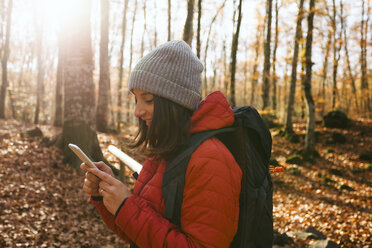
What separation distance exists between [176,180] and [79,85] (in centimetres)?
680

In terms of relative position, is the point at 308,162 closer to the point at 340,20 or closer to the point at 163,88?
the point at 163,88

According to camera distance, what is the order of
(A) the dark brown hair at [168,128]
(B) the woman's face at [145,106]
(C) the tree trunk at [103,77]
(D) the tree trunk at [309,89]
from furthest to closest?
(C) the tree trunk at [103,77], (D) the tree trunk at [309,89], (B) the woman's face at [145,106], (A) the dark brown hair at [168,128]

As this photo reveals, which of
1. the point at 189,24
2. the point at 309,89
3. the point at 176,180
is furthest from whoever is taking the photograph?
the point at 309,89

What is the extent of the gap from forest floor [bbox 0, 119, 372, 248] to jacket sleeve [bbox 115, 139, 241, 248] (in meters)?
4.35

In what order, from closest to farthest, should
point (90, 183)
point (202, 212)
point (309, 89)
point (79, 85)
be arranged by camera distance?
point (202, 212) < point (90, 183) < point (79, 85) < point (309, 89)

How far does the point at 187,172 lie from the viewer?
1404 mm

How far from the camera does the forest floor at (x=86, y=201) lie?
17.1ft

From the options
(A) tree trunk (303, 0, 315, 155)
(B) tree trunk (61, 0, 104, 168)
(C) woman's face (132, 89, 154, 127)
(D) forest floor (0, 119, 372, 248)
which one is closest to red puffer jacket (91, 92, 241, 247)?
(C) woman's face (132, 89, 154, 127)

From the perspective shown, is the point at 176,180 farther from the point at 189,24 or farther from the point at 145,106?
the point at 189,24

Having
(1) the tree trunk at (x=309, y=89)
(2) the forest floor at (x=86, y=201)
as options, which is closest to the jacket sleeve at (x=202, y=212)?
(2) the forest floor at (x=86, y=201)

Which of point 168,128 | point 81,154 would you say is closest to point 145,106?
point 168,128

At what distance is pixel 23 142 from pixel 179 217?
948 cm

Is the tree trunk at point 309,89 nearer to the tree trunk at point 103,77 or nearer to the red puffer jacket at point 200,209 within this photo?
the tree trunk at point 103,77

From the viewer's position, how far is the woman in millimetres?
1335
